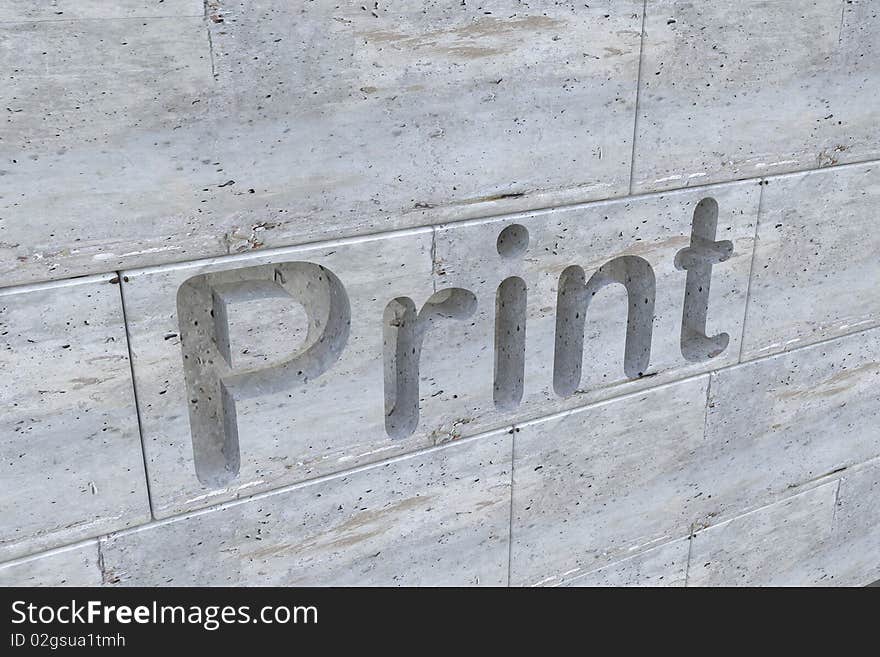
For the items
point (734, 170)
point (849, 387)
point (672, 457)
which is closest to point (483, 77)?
point (734, 170)

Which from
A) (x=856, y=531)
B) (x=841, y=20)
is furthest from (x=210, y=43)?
(x=856, y=531)

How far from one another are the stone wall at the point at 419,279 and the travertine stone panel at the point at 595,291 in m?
0.01

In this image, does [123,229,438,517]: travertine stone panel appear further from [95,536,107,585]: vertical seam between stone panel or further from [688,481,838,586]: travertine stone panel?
[688,481,838,586]: travertine stone panel

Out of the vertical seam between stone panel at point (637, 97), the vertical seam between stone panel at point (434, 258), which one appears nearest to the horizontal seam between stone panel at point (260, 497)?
Result: the vertical seam between stone panel at point (434, 258)

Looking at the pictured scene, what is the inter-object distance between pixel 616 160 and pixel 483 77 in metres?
0.68

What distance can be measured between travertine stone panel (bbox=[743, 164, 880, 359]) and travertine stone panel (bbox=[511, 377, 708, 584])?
507mm

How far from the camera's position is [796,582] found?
4.65 m

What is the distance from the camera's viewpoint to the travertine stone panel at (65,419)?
8.25 ft

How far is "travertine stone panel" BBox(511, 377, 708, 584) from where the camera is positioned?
3.57 meters

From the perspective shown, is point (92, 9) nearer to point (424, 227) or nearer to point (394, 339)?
point (424, 227)

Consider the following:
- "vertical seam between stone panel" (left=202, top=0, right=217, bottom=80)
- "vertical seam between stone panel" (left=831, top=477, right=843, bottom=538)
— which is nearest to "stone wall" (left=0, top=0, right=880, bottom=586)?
"vertical seam between stone panel" (left=202, top=0, right=217, bottom=80)

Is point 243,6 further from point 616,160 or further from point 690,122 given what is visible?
point 690,122

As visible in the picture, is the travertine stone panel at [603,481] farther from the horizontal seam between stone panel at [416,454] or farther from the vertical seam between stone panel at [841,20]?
the vertical seam between stone panel at [841,20]

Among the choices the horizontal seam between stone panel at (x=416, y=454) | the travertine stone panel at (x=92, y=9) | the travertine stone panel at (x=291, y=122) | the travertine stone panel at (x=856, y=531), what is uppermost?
the travertine stone panel at (x=92, y=9)
